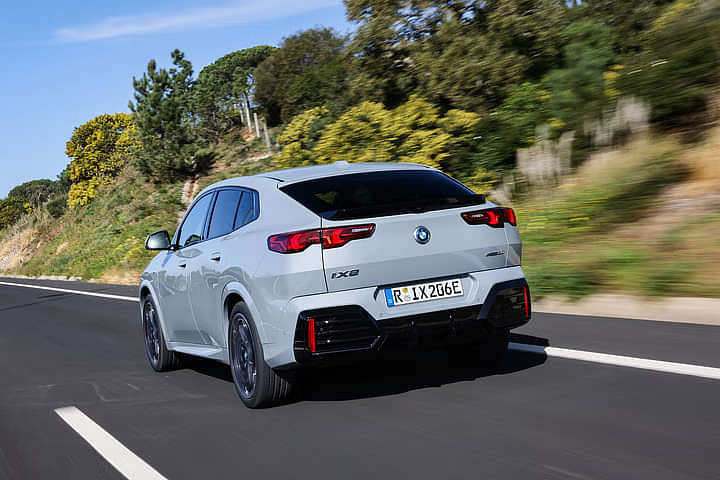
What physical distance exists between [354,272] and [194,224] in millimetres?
2615

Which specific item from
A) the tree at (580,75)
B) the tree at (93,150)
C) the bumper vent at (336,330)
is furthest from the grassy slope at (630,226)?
the tree at (93,150)

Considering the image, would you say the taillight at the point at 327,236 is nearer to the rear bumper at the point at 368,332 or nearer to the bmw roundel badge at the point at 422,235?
the bmw roundel badge at the point at 422,235

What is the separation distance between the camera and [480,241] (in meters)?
5.49

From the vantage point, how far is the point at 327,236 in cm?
516

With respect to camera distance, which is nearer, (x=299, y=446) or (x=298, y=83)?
(x=299, y=446)

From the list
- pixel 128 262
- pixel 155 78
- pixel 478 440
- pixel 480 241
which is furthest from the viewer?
pixel 155 78

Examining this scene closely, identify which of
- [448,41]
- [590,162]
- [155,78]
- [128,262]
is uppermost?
[155,78]

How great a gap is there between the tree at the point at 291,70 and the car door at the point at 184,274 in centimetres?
4001

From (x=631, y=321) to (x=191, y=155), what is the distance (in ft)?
138

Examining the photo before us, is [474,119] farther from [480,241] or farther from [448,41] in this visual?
[480,241]

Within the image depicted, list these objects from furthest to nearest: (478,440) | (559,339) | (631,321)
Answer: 1. (631,321)
2. (559,339)
3. (478,440)

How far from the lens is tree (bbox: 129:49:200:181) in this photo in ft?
153

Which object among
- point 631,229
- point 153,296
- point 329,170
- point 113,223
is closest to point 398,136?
point 631,229

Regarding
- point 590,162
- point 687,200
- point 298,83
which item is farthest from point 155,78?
point 687,200
